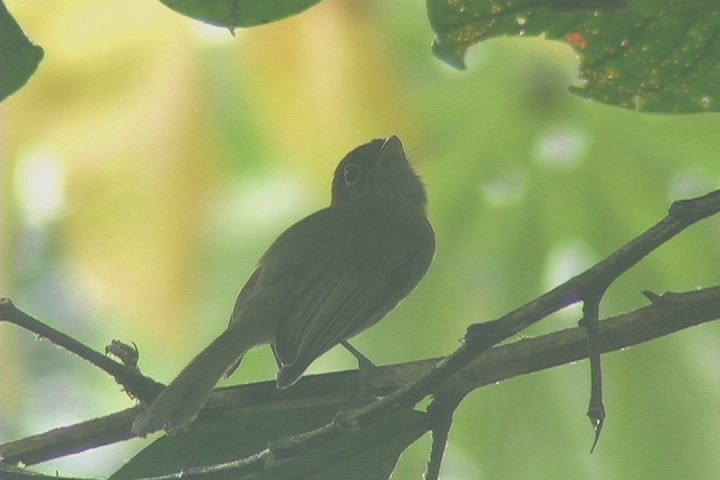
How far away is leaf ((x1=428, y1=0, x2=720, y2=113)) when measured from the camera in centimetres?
159

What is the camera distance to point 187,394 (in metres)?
1.82

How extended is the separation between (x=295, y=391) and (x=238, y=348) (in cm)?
75

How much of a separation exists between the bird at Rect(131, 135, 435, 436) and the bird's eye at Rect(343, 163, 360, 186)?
2cm

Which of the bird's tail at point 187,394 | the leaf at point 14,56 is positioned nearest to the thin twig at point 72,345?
the bird's tail at point 187,394

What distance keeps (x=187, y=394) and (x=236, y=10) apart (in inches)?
24.1

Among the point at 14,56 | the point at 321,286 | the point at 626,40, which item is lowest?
the point at 626,40

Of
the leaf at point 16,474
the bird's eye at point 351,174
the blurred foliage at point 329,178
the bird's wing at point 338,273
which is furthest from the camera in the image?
the bird's eye at point 351,174

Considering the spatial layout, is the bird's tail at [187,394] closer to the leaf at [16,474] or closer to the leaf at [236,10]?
the leaf at [16,474]

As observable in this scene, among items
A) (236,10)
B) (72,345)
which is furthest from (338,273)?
(236,10)

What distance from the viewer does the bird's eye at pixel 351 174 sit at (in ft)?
13.0

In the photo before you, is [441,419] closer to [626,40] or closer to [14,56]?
[626,40]

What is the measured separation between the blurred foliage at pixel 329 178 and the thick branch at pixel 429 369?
119 cm

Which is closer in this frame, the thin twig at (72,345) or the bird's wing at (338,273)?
the thin twig at (72,345)

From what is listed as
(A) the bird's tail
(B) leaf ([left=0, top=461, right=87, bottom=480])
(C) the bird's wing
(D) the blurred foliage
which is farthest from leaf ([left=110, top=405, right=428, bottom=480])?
(D) the blurred foliage
